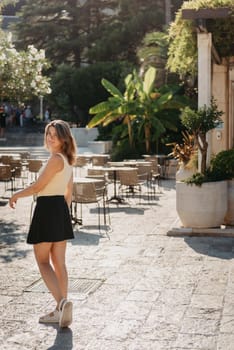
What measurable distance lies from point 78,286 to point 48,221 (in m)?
1.77

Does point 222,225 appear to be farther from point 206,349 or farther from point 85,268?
point 206,349

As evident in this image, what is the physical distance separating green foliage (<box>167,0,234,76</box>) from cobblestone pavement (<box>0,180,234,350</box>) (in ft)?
11.5

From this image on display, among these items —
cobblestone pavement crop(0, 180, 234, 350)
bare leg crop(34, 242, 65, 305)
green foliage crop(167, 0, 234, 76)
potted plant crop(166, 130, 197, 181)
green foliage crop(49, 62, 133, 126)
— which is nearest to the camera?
cobblestone pavement crop(0, 180, 234, 350)

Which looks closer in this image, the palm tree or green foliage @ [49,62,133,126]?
the palm tree

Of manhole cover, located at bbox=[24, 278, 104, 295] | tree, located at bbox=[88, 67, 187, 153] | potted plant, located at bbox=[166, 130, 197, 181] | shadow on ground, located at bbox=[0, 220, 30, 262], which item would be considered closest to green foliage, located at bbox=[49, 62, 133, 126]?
tree, located at bbox=[88, 67, 187, 153]

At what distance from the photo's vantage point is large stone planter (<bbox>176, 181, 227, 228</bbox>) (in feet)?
32.6

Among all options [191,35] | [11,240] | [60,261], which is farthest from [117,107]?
[60,261]

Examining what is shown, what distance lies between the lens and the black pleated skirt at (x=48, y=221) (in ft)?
17.9

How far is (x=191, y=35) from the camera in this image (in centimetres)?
1184

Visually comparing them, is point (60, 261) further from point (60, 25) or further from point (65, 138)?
point (60, 25)

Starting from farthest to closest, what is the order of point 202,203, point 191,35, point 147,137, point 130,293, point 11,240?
point 147,137 → point 191,35 → point 202,203 → point 11,240 → point 130,293

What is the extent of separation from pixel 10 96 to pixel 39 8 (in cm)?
2889

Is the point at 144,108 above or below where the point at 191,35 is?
below

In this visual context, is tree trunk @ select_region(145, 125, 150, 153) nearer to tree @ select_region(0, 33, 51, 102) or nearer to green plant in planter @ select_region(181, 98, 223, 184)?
tree @ select_region(0, 33, 51, 102)
